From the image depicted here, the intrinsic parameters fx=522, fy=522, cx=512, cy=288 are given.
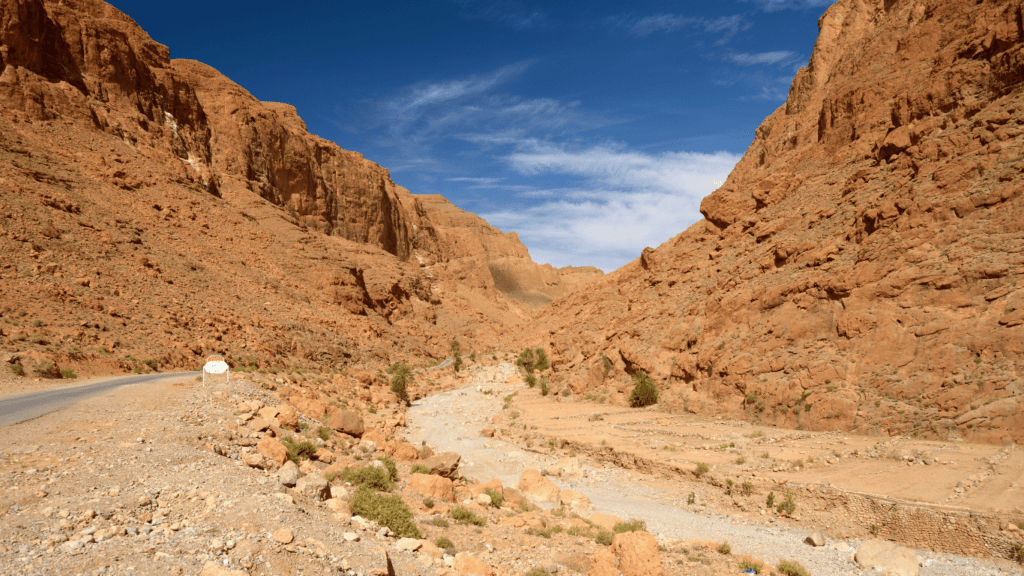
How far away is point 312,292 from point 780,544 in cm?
4438

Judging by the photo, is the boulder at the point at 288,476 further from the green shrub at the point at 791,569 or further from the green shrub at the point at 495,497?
the green shrub at the point at 791,569

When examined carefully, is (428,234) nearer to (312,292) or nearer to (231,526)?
(312,292)

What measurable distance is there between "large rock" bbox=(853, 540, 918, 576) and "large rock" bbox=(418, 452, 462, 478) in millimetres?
9944

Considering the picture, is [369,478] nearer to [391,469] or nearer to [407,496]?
[407,496]

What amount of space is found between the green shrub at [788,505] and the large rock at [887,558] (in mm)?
2529

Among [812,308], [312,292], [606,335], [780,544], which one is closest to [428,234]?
[312,292]

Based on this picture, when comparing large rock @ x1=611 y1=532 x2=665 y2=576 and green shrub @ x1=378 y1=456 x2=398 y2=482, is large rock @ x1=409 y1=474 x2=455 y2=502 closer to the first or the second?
green shrub @ x1=378 y1=456 x2=398 y2=482

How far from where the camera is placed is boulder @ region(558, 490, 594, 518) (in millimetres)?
14833

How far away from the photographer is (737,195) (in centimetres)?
3916

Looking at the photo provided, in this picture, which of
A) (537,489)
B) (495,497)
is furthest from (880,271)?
(495,497)

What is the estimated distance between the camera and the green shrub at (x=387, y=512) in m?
9.38

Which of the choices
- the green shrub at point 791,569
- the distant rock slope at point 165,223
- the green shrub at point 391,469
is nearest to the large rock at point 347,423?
the green shrub at point 391,469

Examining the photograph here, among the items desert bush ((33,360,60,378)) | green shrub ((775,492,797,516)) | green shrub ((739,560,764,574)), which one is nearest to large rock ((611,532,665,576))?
green shrub ((739,560,764,574))

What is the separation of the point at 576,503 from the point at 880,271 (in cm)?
1621
